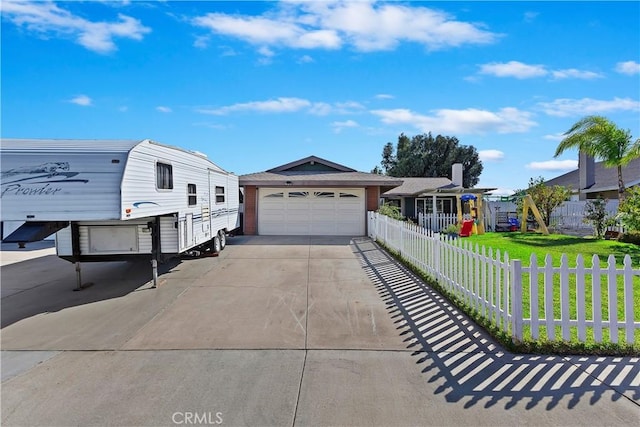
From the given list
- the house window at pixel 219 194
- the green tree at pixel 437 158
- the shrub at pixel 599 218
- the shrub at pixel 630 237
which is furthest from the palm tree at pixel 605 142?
the green tree at pixel 437 158

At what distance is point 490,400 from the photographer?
299cm

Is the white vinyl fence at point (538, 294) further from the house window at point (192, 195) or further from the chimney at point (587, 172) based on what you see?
the chimney at point (587, 172)

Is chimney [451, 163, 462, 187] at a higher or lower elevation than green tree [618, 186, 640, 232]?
higher

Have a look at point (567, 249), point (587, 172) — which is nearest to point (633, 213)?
point (567, 249)

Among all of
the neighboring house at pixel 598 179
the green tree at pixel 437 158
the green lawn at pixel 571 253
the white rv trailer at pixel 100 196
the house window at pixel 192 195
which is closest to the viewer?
the white rv trailer at pixel 100 196

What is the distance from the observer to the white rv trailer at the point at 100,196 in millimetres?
5410

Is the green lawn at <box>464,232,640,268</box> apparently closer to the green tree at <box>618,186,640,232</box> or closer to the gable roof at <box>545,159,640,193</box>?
the green tree at <box>618,186,640,232</box>

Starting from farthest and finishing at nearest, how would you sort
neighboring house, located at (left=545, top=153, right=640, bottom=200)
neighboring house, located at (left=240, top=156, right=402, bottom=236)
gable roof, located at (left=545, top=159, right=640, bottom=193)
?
neighboring house, located at (left=545, top=153, right=640, bottom=200)
gable roof, located at (left=545, top=159, right=640, bottom=193)
neighboring house, located at (left=240, top=156, right=402, bottom=236)

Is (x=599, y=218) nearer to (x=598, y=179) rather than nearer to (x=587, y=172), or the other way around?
(x=587, y=172)

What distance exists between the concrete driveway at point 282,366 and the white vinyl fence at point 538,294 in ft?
1.11

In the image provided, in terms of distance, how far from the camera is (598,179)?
2209 centimetres

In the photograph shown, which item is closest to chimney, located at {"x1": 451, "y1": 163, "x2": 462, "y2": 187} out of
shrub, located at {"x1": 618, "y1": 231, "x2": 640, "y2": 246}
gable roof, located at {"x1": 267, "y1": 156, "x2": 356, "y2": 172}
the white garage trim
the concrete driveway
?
gable roof, located at {"x1": 267, "y1": 156, "x2": 356, "y2": 172}

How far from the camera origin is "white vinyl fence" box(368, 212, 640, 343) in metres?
3.82

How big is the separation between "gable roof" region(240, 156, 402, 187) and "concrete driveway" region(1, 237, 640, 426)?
9440mm
